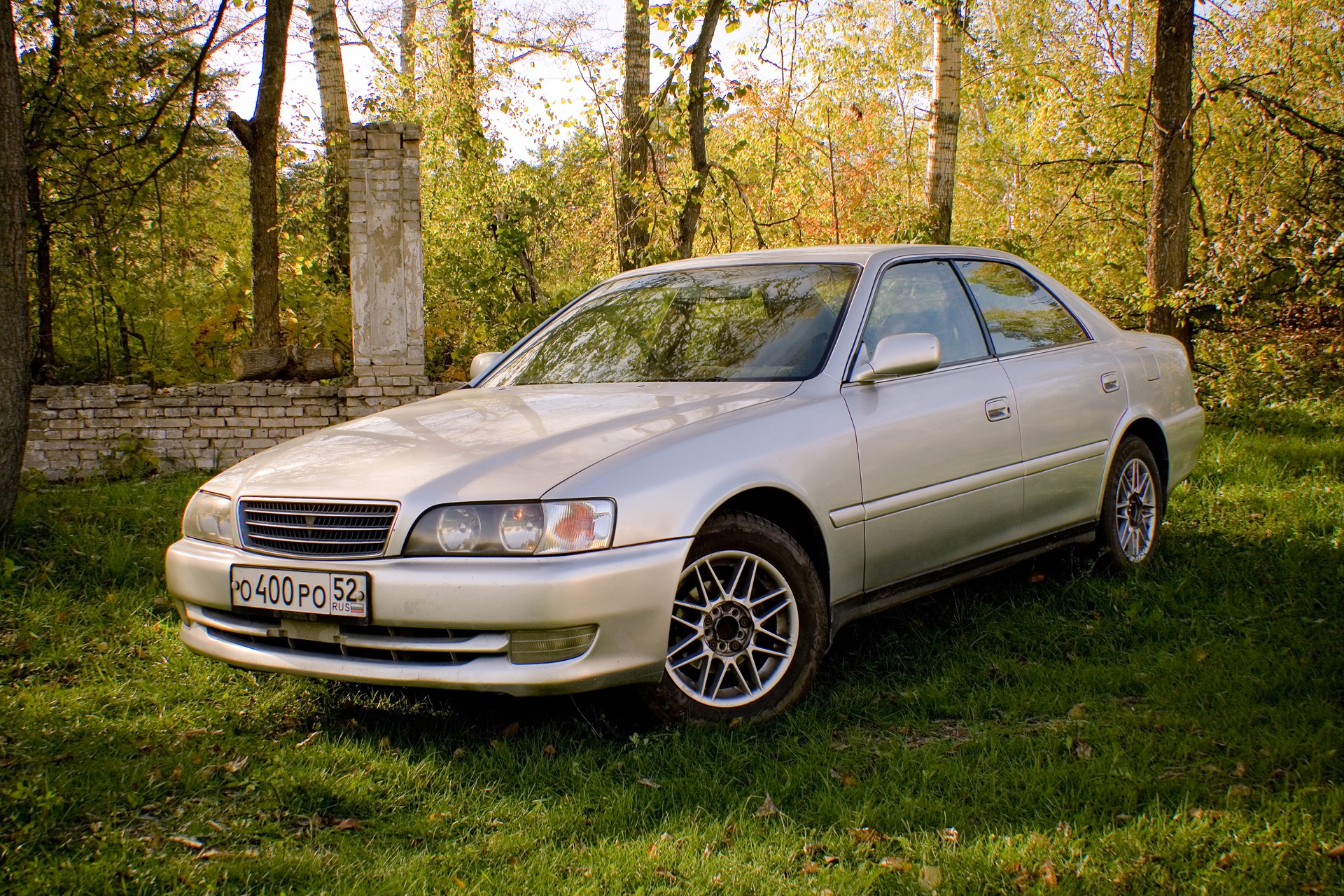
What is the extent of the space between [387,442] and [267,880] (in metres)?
1.41

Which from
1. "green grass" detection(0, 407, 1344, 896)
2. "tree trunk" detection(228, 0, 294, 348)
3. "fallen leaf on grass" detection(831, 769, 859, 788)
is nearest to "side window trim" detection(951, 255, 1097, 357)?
"green grass" detection(0, 407, 1344, 896)

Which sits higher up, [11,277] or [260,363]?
[11,277]

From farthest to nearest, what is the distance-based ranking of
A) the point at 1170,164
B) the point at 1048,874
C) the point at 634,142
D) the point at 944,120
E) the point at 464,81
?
the point at 464,81 → the point at 944,120 → the point at 634,142 → the point at 1170,164 → the point at 1048,874

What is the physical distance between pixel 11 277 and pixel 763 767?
4.57m

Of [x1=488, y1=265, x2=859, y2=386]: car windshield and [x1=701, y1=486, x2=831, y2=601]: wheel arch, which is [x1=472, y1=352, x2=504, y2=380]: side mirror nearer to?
[x1=488, y1=265, x2=859, y2=386]: car windshield

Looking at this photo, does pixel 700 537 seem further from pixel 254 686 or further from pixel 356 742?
pixel 254 686

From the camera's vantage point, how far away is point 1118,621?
14.6 ft

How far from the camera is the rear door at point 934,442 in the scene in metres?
3.73

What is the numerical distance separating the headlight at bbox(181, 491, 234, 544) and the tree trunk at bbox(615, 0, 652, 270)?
25.1 feet

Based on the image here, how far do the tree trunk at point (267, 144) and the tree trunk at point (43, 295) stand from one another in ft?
6.25

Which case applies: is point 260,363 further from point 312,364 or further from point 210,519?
point 210,519

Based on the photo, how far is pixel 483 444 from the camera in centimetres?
332

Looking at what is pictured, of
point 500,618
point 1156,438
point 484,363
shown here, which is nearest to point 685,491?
point 500,618

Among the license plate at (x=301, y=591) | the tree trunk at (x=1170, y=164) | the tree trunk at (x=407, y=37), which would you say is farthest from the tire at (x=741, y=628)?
the tree trunk at (x=407, y=37)
